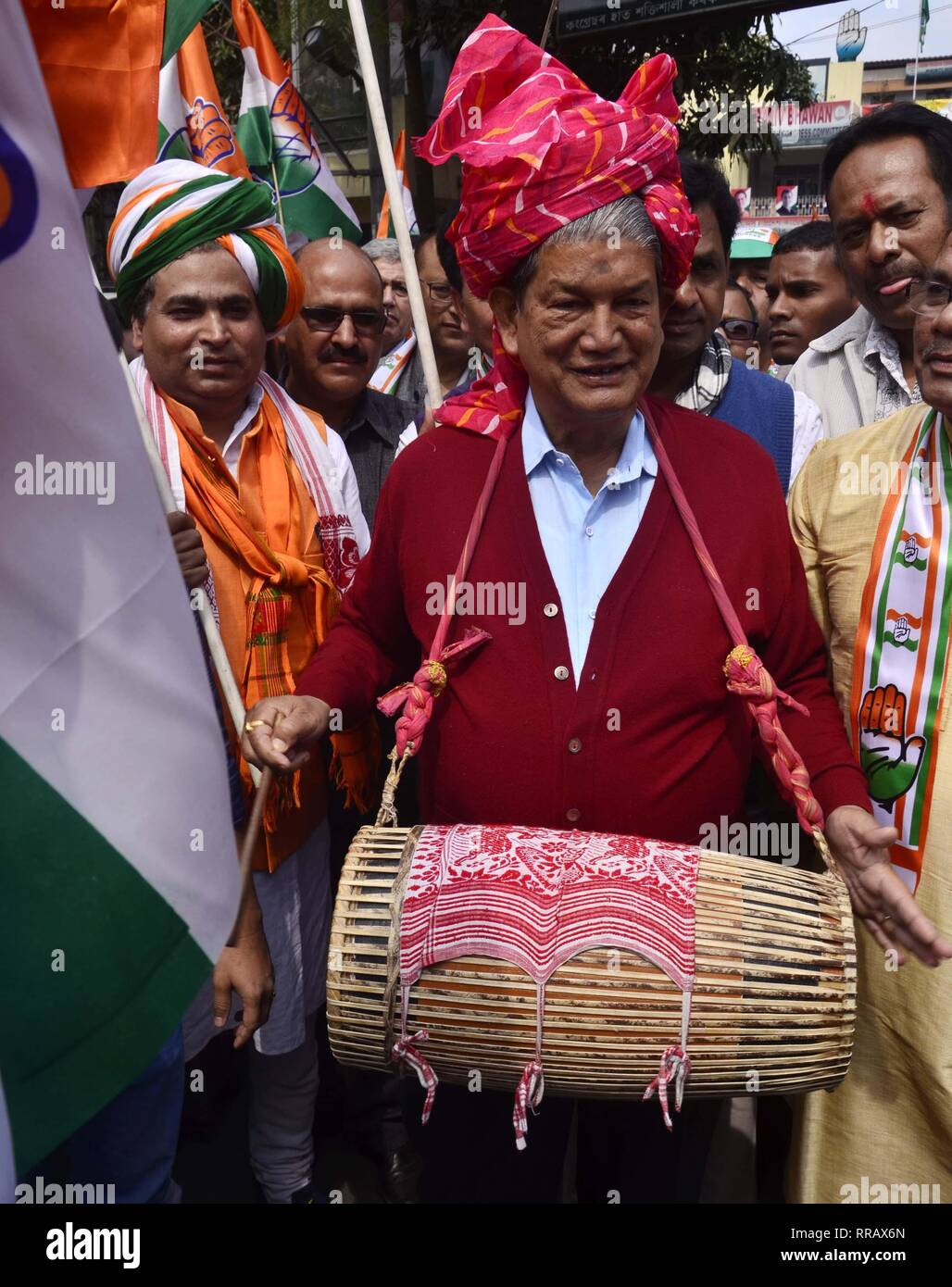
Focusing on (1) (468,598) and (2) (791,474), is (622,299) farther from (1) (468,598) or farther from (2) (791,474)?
(2) (791,474)

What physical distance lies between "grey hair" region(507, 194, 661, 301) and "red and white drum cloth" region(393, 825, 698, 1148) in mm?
1018

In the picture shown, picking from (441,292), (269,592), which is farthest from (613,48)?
(269,592)

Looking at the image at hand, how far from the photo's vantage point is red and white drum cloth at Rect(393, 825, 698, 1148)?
1812 mm

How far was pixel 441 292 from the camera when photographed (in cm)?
426

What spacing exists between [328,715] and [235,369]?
42.8 inches

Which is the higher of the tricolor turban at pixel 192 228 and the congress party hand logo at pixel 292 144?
the congress party hand logo at pixel 292 144

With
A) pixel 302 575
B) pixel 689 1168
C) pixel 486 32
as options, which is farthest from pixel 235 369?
pixel 689 1168

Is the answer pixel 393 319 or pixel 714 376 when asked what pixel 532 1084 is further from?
pixel 393 319

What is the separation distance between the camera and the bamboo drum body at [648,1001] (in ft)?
5.94

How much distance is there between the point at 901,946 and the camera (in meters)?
1.97

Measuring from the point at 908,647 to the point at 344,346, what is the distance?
2.07m

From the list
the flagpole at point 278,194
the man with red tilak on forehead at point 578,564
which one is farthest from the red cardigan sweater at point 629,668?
the flagpole at point 278,194

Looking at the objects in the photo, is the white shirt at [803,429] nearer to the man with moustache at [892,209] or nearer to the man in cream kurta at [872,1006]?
the man with moustache at [892,209]

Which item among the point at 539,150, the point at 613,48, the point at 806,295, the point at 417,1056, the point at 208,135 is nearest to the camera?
the point at 417,1056
